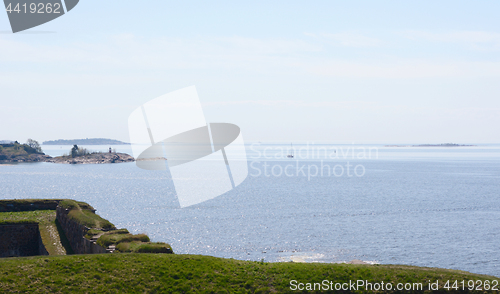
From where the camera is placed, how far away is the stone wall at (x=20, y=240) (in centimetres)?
3469

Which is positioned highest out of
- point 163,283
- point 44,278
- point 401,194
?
point 44,278

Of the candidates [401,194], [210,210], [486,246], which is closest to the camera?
[486,246]

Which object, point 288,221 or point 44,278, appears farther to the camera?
point 288,221

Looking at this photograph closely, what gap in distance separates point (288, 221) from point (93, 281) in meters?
53.8

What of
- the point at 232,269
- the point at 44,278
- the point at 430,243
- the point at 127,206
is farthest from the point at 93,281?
the point at 127,206

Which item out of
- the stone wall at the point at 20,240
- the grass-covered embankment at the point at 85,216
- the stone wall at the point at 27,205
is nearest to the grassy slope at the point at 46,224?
the stone wall at the point at 20,240

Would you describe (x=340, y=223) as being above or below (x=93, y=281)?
below

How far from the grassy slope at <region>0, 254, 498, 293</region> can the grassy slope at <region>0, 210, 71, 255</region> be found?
44.8 ft

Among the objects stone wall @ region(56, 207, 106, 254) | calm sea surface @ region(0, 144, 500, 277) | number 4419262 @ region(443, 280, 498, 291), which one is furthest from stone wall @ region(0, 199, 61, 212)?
number 4419262 @ region(443, 280, 498, 291)

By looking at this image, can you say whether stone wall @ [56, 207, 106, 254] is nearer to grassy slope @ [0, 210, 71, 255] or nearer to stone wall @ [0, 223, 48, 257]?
grassy slope @ [0, 210, 71, 255]

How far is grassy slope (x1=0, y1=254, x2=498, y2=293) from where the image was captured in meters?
17.2

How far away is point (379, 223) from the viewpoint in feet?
221

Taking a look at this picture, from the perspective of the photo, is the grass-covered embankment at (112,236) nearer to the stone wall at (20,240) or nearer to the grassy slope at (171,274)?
the grassy slope at (171,274)

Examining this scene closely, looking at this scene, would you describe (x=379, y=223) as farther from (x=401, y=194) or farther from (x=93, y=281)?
(x=93, y=281)
